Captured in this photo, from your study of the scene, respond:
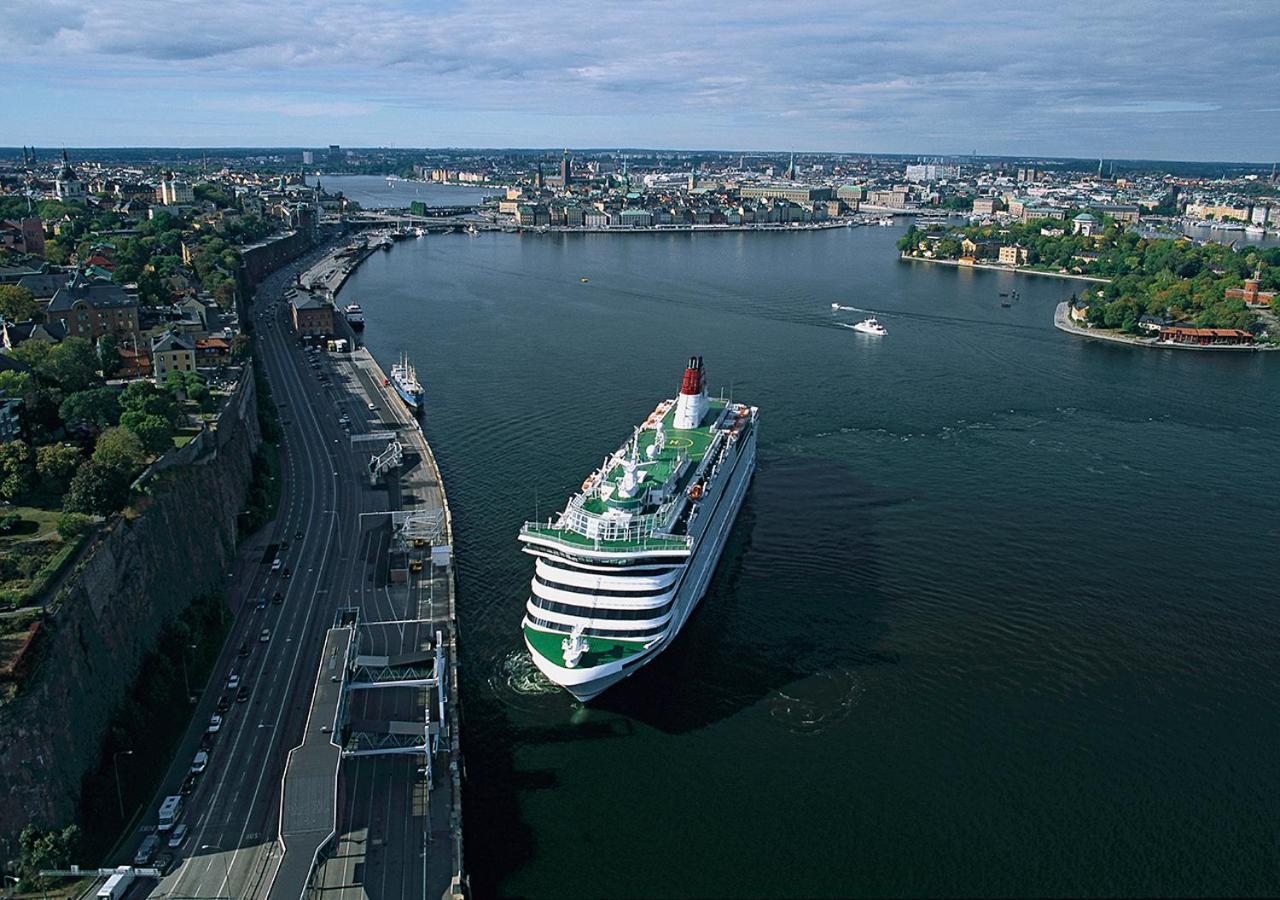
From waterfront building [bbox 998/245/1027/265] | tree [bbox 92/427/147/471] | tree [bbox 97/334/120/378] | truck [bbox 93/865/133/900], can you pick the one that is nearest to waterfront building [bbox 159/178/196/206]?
tree [bbox 97/334/120/378]

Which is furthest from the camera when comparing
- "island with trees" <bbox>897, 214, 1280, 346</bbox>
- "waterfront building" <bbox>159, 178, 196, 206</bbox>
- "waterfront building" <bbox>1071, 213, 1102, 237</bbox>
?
"waterfront building" <bbox>1071, 213, 1102, 237</bbox>

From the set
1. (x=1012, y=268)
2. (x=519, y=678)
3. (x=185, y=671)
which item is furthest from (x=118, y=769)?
(x=1012, y=268)

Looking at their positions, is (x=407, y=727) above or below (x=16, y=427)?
below

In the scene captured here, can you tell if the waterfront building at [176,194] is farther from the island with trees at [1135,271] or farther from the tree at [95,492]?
the tree at [95,492]

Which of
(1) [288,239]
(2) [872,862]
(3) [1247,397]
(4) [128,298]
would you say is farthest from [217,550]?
(1) [288,239]

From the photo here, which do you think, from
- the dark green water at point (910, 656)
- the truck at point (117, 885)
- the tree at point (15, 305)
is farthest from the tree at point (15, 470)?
the tree at point (15, 305)

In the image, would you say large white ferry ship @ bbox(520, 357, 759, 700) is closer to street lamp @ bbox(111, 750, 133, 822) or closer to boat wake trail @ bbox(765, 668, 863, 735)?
boat wake trail @ bbox(765, 668, 863, 735)

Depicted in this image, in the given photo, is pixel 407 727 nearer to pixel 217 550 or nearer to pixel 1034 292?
pixel 217 550
